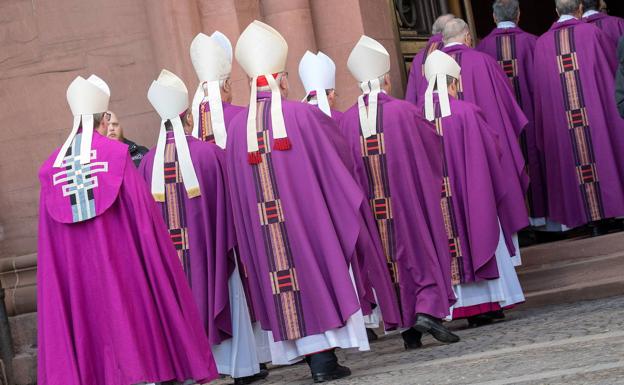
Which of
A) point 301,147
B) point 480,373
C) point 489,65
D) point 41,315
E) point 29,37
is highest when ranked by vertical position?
point 29,37

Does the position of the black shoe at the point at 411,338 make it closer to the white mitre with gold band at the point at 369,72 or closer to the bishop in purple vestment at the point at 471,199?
the bishop in purple vestment at the point at 471,199

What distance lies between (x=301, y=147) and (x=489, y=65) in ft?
10.7

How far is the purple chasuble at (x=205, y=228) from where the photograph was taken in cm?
849

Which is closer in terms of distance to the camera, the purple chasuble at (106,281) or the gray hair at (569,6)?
the purple chasuble at (106,281)

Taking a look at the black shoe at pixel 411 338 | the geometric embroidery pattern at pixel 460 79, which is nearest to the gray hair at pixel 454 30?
the geometric embroidery pattern at pixel 460 79

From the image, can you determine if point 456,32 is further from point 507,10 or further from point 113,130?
point 113,130

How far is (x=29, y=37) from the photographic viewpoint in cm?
1090

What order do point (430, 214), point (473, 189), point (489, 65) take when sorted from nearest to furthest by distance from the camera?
1. point (430, 214)
2. point (473, 189)
3. point (489, 65)

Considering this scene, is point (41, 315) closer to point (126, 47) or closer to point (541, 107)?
point (126, 47)

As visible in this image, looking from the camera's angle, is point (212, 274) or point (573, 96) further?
point (573, 96)

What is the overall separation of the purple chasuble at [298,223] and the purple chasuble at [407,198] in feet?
2.13

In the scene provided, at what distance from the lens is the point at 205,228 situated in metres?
8.62

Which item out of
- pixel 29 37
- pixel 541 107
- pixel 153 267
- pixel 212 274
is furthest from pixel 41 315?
pixel 541 107

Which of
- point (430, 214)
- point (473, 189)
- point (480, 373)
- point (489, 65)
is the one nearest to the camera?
point (480, 373)
